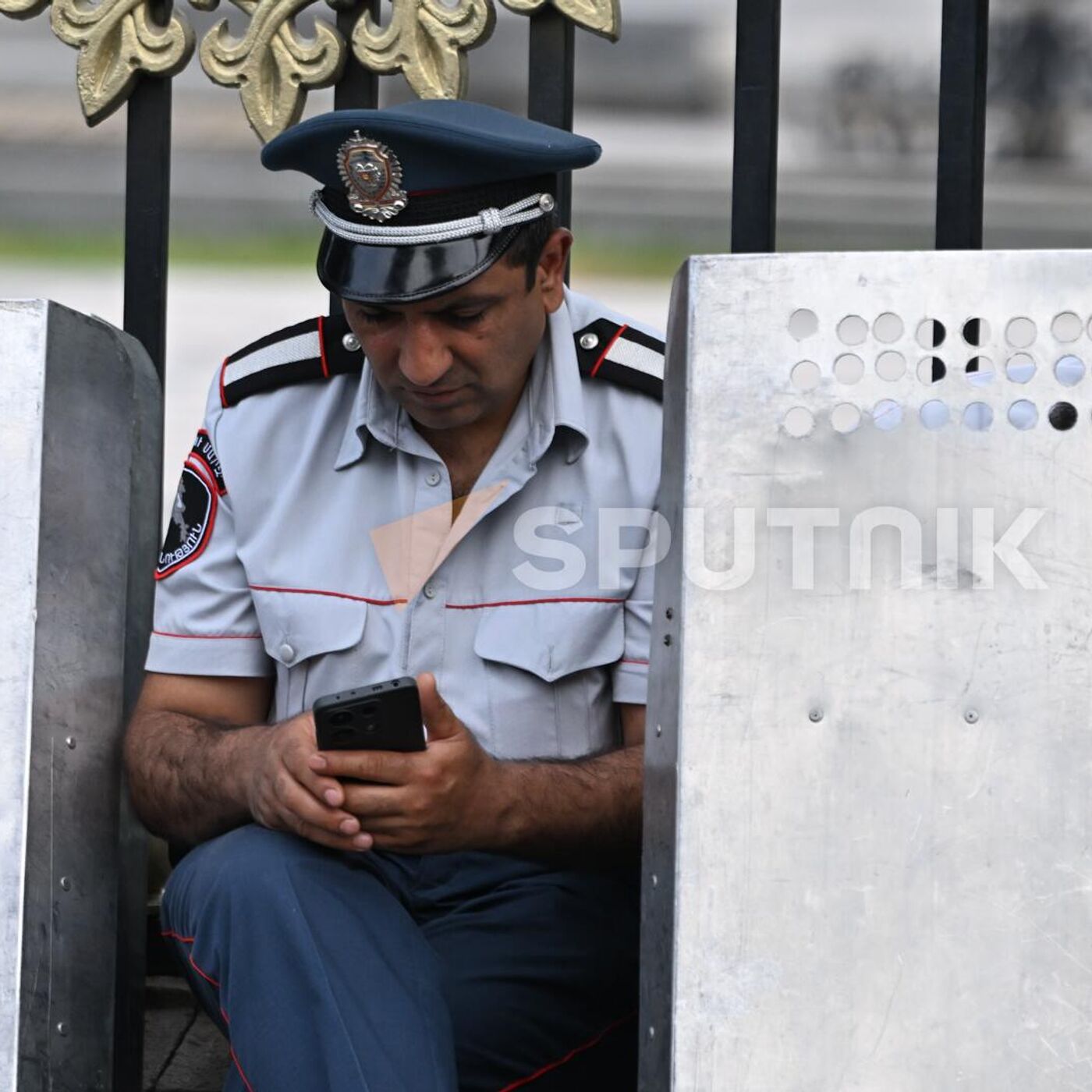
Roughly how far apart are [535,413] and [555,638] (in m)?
0.27

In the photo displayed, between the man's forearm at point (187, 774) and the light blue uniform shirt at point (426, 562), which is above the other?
the light blue uniform shirt at point (426, 562)

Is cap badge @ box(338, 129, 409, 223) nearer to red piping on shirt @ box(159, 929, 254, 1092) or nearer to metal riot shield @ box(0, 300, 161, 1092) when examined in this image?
metal riot shield @ box(0, 300, 161, 1092)

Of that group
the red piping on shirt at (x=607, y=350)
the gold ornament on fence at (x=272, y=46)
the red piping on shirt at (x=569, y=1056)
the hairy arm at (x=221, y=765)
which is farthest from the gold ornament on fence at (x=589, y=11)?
the red piping on shirt at (x=569, y=1056)

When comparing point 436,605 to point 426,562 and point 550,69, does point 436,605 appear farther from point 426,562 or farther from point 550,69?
point 550,69

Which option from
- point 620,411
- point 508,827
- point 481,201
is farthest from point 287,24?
point 508,827

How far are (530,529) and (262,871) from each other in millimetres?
520

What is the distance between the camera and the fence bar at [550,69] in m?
2.28

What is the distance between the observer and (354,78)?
92.6 inches

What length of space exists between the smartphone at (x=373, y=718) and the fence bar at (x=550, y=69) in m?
0.80

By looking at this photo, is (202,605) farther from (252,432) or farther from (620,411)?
(620,411)

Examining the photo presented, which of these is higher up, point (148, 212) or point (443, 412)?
point (148, 212)

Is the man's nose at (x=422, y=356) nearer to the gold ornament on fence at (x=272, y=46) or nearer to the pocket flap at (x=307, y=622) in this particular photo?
the pocket flap at (x=307, y=622)

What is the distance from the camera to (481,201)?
6.53ft


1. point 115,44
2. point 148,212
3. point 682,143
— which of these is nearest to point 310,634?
point 148,212
